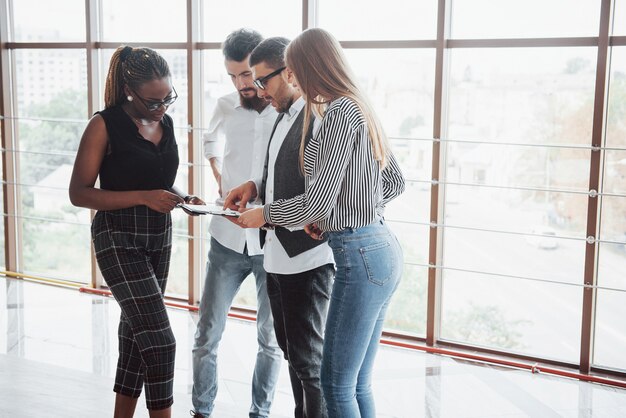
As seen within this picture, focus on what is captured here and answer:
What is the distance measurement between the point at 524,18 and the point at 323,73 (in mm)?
2206

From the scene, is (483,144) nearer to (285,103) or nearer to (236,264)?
(236,264)

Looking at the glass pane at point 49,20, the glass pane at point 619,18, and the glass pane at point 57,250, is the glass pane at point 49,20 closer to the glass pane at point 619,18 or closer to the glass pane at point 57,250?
the glass pane at point 57,250

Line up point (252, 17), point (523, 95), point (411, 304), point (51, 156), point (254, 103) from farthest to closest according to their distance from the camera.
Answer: point (51, 156), point (252, 17), point (411, 304), point (523, 95), point (254, 103)

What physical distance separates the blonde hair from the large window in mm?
2034

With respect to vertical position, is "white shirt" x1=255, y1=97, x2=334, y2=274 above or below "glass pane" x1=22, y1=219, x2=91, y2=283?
above

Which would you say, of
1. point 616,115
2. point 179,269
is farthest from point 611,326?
point 179,269

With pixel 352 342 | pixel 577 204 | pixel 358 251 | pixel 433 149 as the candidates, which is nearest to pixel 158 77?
pixel 358 251

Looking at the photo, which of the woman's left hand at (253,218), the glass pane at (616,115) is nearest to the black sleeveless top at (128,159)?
the woman's left hand at (253,218)

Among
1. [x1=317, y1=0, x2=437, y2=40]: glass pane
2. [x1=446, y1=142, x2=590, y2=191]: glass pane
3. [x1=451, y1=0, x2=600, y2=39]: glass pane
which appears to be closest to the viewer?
[x1=451, y1=0, x2=600, y2=39]: glass pane

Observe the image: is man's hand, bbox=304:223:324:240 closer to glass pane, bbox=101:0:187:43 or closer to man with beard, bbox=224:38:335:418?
man with beard, bbox=224:38:335:418

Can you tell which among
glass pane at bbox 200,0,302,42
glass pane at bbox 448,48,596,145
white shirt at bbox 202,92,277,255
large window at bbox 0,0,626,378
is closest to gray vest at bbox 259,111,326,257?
white shirt at bbox 202,92,277,255

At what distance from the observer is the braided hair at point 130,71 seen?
2492mm

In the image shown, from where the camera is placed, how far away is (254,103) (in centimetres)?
290

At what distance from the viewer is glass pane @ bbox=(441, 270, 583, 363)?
402 cm
